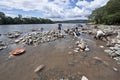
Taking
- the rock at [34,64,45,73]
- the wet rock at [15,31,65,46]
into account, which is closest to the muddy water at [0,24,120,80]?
the rock at [34,64,45,73]

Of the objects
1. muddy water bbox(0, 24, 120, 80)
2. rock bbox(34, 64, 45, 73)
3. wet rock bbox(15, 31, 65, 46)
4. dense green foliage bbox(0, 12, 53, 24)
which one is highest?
dense green foliage bbox(0, 12, 53, 24)

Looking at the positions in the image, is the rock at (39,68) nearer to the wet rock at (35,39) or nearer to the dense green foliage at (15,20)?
the wet rock at (35,39)

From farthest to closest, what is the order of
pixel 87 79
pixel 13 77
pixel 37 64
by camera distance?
pixel 37 64 < pixel 13 77 < pixel 87 79

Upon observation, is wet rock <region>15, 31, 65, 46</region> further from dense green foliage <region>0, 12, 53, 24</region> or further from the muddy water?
dense green foliage <region>0, 12, 53, 24</region>

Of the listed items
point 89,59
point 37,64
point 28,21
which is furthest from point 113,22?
point 28,21

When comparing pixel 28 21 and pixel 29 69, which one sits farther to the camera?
pixel 28 21

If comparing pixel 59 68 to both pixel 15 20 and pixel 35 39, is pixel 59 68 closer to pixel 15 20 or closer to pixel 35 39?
pixel 35 39

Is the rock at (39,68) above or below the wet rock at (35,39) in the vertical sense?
below

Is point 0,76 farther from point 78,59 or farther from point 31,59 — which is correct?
point 78,59

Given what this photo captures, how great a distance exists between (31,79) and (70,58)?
14.0 feet

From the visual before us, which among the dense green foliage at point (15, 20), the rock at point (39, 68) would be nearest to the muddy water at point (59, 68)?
the rock at point (39, 68)

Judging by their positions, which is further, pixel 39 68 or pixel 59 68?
pixel 59 68

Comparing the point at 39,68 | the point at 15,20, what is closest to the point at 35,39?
the point at 39,68

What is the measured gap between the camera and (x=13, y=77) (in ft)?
24.6
